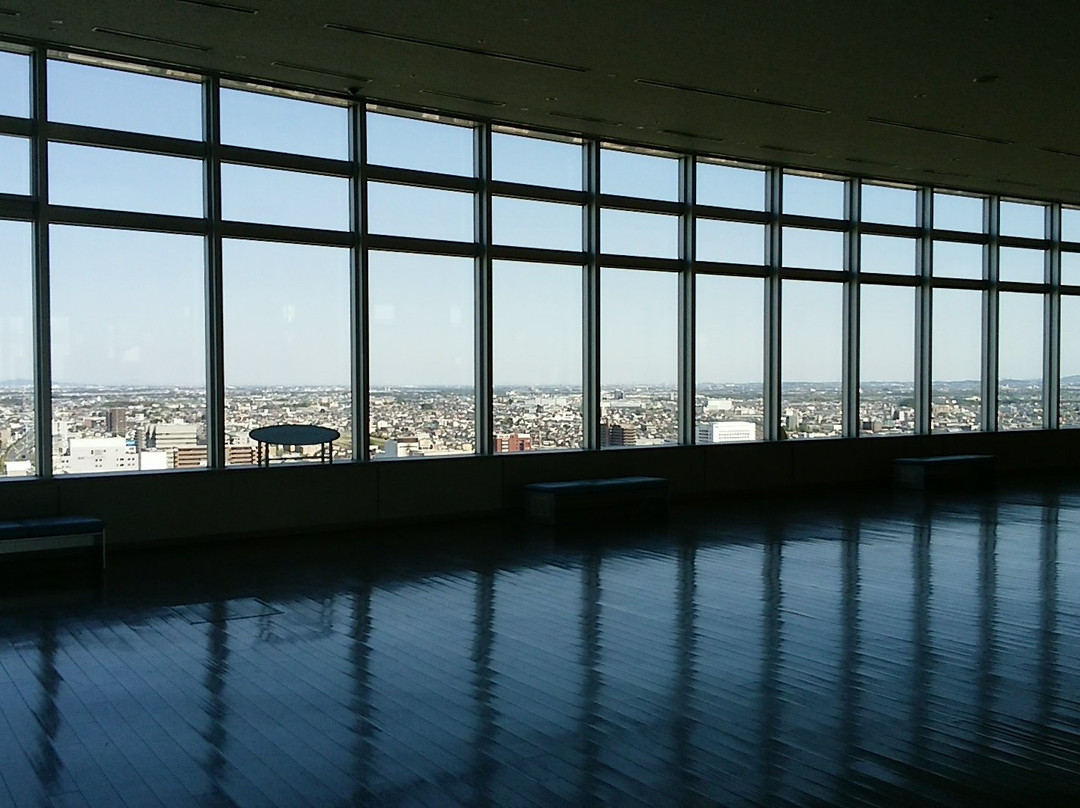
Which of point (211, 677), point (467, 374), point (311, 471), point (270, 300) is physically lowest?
point (211, 677)

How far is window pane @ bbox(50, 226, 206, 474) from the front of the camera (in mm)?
8922

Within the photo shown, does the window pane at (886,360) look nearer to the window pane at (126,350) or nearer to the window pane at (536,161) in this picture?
the window pane at (536,161)

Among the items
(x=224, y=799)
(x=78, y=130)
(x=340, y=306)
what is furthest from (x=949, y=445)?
(x=224, y=799)

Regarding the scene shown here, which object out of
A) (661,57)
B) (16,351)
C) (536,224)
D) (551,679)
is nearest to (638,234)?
(536,224)

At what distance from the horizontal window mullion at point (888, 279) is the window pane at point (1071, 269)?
327cm

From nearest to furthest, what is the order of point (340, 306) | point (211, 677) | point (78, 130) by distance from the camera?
1. point (211, 677)
2. point (78, 130)
3. point (340, 306)

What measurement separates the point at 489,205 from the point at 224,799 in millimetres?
8163

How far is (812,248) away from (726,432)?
276cm

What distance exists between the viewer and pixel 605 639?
231 inches

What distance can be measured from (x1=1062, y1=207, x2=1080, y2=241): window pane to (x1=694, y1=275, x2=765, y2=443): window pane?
6.22 m

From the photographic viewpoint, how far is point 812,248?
13.7 m

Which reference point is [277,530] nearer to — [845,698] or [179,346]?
[179,346]

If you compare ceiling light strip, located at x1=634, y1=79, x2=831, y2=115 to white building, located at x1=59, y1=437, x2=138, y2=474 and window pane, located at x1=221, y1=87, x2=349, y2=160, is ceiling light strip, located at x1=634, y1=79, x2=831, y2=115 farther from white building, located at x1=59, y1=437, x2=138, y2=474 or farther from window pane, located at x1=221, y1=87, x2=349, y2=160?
white building, located at x1=59, y1=437, x2=138, y2=474

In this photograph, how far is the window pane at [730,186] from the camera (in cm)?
1276
